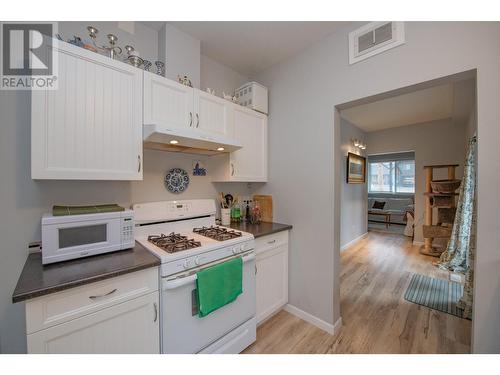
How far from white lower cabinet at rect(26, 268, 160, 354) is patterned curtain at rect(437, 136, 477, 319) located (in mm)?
2743

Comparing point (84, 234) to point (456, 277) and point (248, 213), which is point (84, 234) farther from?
point (456, 277)

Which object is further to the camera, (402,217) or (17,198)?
(402,217)

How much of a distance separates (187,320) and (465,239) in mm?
3060

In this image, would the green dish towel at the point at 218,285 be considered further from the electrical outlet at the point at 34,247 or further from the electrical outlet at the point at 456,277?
the electrical outlet at the point at 456,277

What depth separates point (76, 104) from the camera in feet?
4.01

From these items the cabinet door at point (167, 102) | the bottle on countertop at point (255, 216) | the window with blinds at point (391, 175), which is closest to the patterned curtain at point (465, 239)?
the bottle on countertop at point (255, 216)

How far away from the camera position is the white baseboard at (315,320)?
189cm

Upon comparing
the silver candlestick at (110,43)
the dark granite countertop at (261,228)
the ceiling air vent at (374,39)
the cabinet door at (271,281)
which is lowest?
the cabinet door at (271,281)

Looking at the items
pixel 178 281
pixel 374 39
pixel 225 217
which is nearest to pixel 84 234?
pixel 178 281

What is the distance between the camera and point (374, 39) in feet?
5.32

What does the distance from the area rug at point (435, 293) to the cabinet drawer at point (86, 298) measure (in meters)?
2.87

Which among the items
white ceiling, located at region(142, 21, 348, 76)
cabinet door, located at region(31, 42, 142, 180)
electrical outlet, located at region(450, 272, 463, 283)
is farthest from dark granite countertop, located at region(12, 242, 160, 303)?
electrical outlet, located at region(450, 272, 463, 283)

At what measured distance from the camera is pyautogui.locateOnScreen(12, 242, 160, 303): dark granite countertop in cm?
90
